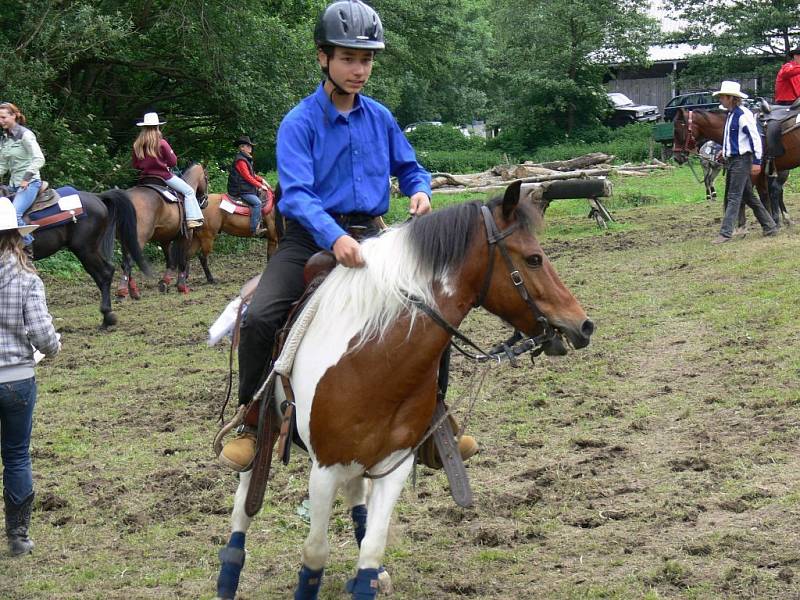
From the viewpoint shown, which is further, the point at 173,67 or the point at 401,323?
the point at 173,67

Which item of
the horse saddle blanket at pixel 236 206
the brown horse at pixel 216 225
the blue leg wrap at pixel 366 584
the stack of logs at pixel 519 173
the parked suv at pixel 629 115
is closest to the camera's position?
the blue leg wrap at pixel 366 584

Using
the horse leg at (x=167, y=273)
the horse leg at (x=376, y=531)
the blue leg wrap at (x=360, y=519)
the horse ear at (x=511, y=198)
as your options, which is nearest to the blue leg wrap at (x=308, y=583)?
the horse leg at (x=376, y=531)

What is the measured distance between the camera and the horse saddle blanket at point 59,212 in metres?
11.4

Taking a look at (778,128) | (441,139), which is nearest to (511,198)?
(778,128)

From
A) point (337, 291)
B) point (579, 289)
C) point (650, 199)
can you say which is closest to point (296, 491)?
point (337, 291)

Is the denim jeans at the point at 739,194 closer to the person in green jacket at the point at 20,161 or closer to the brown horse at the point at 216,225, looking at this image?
the brown horse at the point at 216,225

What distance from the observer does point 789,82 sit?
15.4 meters

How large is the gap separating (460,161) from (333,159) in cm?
3232

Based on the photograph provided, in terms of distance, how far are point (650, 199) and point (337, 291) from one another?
18.7 meters

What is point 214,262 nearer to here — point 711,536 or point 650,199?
point 650,199

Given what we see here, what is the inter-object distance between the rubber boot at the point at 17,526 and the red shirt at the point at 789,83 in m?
13.6

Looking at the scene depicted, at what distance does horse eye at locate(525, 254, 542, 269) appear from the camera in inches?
145

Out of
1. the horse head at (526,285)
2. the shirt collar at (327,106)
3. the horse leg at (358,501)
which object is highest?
the shirt collar at (327,106)

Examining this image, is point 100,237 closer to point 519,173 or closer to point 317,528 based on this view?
point 317,528
